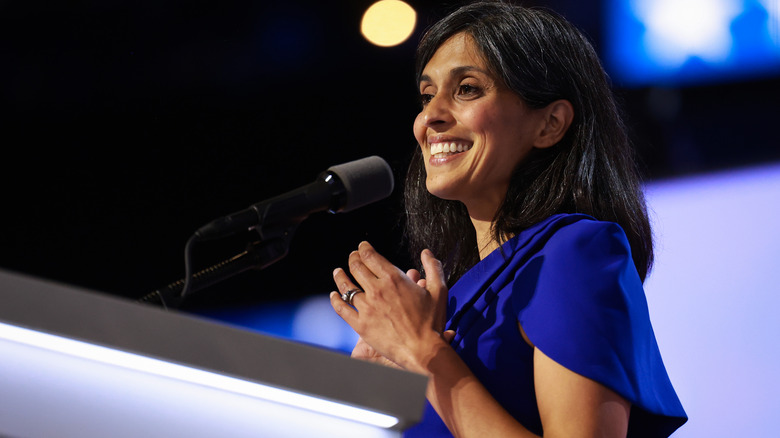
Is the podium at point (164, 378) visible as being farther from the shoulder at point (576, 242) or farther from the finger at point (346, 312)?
the shoulder at point (576, 242)

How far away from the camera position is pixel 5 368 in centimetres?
58

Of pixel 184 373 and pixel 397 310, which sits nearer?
pixel 184 373

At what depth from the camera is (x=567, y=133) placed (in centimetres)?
157

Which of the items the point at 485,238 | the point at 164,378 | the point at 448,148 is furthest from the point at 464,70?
the point at 164,378

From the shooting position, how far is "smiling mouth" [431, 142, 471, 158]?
5.08 ft

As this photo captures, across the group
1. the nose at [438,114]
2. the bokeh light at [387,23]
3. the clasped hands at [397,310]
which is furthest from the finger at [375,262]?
the bokeh light at [387,23]

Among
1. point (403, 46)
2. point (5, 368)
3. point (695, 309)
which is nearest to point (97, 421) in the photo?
point (5, 368)

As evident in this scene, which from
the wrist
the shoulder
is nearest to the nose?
the shoulder

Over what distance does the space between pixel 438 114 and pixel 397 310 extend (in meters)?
0.54

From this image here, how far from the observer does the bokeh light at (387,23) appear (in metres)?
2.80

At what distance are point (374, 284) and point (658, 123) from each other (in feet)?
6.06

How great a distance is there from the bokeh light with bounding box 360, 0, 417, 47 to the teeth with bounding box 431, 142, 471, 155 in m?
1.30

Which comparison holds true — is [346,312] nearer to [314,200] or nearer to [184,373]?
[314,200]

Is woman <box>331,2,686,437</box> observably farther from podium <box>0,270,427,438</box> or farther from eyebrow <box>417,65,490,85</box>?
podium <box>0,270,427,438</box>
